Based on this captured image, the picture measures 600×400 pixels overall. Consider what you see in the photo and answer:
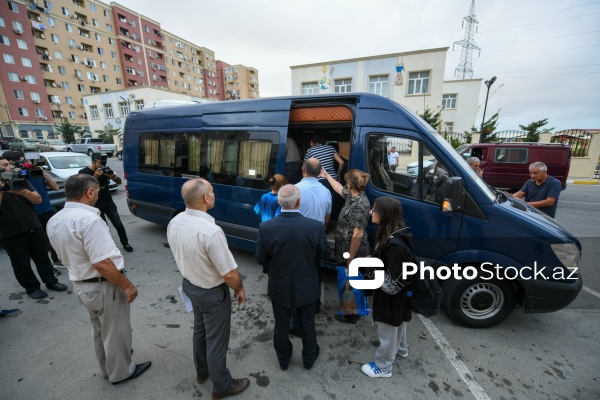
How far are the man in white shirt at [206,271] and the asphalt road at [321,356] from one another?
19.1 inches

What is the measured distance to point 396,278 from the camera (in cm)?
198

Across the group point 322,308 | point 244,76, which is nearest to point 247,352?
point 322,308

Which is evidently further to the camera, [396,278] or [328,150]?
[328,150]

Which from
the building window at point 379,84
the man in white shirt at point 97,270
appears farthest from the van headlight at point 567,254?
the building window at point 379,84

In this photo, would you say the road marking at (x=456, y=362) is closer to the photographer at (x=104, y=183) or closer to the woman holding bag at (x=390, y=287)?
the woman holding bag at (x=390, y=287)

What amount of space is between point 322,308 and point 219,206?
247 centimetres

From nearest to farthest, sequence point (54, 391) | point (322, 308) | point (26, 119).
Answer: point (54, 391), point (322, 308), point (26, 119)

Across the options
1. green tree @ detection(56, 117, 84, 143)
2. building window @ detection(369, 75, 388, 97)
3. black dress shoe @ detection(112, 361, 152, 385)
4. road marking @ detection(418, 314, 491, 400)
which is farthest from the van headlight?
green tree @ detection(56, 117, 84, 143)

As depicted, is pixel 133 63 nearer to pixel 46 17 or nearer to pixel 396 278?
pixel 46 17

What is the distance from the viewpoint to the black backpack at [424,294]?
198cm

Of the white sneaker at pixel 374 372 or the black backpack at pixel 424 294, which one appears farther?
the white sneaker at pixel 374 372

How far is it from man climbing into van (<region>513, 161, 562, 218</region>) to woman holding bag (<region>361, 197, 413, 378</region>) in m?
3.45

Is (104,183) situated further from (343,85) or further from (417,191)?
(343,85)

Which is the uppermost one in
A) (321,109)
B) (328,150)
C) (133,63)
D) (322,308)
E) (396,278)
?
(133,63)
